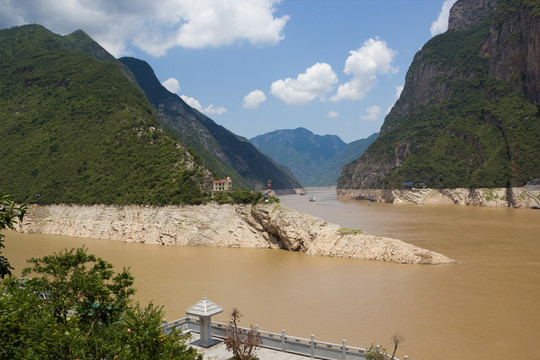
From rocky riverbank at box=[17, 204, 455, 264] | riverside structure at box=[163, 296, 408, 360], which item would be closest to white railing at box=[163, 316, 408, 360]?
riverside structure at box=[163, 296, 408, 360]

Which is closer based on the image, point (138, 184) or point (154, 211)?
point (154, 211)

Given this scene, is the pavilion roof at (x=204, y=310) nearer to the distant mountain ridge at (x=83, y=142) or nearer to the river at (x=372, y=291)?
the river at (x=372, y=291)

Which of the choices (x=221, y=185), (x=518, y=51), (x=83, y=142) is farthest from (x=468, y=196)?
(x=83, y=142)

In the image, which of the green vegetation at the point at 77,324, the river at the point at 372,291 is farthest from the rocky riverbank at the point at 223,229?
the green vegetation at the point at 77,324

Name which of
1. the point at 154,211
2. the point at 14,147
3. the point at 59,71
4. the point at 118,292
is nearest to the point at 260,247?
the point at 154,211

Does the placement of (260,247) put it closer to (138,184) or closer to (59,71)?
(138,184)

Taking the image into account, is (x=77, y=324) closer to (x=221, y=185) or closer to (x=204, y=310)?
(x=204, y=310)

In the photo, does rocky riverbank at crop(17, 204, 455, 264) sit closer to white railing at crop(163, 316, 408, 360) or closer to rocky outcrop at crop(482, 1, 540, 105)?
white railing at crop(163, 316, 408, 360)
